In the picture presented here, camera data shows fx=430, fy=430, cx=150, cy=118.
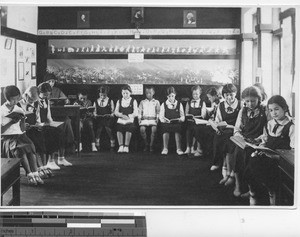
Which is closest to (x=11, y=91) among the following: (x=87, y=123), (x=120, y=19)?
(x=87, y=123)

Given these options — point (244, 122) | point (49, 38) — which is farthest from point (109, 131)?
point (244, 122)

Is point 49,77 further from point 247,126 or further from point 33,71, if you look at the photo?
point 247,126

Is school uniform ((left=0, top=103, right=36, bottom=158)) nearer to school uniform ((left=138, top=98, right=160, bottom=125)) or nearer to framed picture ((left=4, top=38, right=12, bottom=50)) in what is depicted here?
framed picture ((left=4, top=38, right=12, bottom=50))

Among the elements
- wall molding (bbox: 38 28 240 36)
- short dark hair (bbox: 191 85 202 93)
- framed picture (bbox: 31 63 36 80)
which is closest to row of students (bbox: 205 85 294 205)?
short dark hair (bbox: 191 85 202 93)

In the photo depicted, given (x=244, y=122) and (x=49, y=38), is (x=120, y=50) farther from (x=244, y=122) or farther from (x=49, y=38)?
(x=244, y=122)

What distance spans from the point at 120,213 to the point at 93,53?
923 mm

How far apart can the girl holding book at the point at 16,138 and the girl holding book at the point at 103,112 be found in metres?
0.40

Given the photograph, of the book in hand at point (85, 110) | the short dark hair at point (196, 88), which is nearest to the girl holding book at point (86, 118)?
the book in hand at point (85, 110)

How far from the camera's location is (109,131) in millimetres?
2508

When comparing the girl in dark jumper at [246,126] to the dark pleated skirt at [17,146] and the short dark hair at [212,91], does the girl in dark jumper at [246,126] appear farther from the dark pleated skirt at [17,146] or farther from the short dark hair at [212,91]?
the dark pleated skirt at [17,146]

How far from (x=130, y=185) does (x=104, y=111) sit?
0.45 meters

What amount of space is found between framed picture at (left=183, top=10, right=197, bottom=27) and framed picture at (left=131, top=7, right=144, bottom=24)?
0.80ft

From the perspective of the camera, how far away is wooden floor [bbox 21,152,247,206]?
250 centimetres

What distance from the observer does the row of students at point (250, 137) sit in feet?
8.15
